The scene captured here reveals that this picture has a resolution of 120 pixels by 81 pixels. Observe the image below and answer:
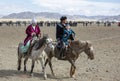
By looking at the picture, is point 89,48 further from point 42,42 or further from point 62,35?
point 42,42

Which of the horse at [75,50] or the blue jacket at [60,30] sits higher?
the blue jacket at [60,30]

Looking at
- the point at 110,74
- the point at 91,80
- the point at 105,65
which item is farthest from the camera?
the point at 105,65

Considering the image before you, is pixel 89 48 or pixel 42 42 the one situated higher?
pixel 42 42

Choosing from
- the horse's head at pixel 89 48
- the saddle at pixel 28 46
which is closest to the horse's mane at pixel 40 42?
the saddle at pixel 28 46

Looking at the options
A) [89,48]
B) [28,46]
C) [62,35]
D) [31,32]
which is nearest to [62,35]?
[62,35]

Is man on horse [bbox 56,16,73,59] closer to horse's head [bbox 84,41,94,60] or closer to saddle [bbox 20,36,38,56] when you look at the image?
horse's head [bbox 84,41,94,60]

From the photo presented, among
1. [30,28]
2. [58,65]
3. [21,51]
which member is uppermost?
[30,28]

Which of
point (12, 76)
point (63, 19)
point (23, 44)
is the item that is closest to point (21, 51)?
point (23, 44)

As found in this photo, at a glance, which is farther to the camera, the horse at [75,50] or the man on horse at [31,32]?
the man on horse at [31,32]

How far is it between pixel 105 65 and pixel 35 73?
3.55 meters

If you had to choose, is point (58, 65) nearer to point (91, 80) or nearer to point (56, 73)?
point (56, 73)

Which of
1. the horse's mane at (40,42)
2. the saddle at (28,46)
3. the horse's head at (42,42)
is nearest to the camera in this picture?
the horse's head at (42,42)

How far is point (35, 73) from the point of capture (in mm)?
14984

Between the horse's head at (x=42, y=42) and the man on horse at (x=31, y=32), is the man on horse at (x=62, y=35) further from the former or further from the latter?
the man on horse at (x=31, y=32)
